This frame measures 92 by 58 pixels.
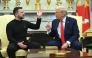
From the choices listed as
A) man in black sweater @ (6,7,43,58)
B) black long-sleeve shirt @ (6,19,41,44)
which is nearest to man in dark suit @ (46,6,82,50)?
man in black sweater @ (6,7,43,58)

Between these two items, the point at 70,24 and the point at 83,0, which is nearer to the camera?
the point at 70,24

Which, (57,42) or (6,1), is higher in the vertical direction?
(6,1)

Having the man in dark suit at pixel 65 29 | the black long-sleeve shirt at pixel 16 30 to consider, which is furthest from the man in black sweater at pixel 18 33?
the man in dark suit at pixel 65 29

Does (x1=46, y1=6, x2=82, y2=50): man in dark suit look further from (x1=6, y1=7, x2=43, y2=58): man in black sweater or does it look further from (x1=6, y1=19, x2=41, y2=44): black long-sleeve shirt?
(x1=6, y1=19, x2=41, y2=44): black long-sleeve shirt

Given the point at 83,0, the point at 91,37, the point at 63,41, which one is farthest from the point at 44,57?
the point at 83,0

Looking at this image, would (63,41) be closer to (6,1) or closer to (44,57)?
(44,57)

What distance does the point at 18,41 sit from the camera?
4168 millimetres

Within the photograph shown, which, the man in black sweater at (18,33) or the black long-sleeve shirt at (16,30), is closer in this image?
the man in black sweater at (18,33)

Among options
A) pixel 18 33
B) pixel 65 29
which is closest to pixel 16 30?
pixel 18 33

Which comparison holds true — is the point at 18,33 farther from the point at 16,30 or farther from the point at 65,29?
the point at 65,29

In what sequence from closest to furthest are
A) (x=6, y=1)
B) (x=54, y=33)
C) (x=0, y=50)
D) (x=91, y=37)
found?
(x=0, y=50)
(x=54, y=33)
(x=91, y=37)
(x=6, y=1)

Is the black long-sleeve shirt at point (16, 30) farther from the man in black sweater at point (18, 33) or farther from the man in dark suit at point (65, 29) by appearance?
the man in dark suit at point (65, 29)

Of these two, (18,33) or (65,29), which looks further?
(18,33)

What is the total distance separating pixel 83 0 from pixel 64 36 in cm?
222
